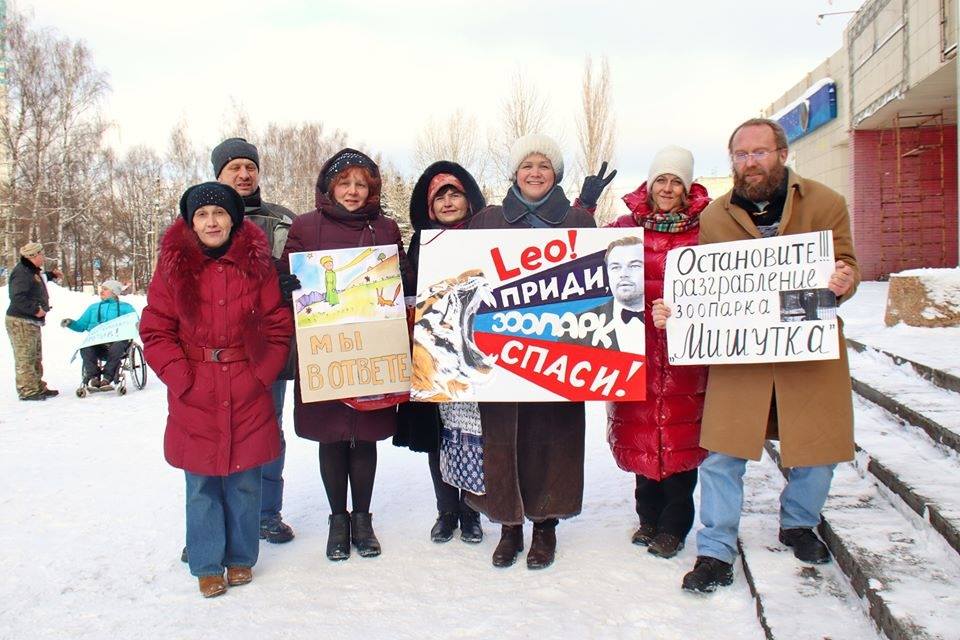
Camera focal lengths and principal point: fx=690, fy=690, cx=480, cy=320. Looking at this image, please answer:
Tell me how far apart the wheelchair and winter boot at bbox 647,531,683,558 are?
860 cm

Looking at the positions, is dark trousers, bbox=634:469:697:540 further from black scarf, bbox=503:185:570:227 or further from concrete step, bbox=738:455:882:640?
black scarf, bbox=503:185:570:227

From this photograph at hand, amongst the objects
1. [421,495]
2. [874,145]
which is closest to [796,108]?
[874,145]

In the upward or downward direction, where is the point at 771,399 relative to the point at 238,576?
upward

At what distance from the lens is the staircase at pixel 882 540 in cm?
251

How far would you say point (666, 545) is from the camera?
343 centimetres

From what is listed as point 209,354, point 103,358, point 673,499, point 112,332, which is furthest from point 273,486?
point 103,358

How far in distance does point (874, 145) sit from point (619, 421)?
17.1 meters

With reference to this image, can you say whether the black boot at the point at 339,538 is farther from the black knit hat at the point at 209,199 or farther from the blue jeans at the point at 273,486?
the black knit hat at the point at 209,199

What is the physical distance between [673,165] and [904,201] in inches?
659

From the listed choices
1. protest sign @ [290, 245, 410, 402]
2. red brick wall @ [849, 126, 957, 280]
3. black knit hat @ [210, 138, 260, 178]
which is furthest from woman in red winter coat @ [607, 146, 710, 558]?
red brick wall @ [849, 126, 957, 280]

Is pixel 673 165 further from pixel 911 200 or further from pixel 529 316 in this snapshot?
pixel 911 200

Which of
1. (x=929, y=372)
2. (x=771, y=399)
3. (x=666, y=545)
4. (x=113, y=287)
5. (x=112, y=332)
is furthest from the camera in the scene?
(x=113, y=287)

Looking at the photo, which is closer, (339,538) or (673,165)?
(673,165)

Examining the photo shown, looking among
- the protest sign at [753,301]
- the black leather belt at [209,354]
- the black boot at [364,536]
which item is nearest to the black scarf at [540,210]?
the protest sign at [753,301]
